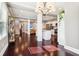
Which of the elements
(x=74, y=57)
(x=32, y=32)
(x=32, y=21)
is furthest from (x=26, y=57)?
(x=74, y=57)

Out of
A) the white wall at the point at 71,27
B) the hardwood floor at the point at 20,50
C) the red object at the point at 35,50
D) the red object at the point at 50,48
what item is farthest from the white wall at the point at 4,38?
the white wall at the point at 71,27

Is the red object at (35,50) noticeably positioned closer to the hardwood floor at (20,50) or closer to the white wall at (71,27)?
the hardwood floor at (20,50)

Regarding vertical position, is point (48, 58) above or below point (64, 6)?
below

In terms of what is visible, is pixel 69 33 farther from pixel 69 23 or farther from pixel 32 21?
pixel 32 21

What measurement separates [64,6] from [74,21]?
365 mm

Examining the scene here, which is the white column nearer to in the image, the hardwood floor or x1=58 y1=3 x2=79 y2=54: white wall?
the hardwood floor

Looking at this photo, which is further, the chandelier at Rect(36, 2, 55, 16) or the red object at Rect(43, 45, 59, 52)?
the red object at Rect(43, 45, 59, 52)

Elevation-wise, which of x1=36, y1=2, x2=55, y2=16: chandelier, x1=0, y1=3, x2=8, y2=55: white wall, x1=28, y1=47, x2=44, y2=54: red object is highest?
x1=36, y1=2, x2=55, y2=16: chandelier

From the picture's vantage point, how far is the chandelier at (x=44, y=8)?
7.06ft

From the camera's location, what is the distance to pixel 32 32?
7.73ft

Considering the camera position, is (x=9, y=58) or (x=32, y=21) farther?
(x=32, y=21)

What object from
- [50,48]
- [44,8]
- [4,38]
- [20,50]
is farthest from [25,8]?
[50,48]

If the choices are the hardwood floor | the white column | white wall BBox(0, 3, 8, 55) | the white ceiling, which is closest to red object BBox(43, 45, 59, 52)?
the hardwood floor

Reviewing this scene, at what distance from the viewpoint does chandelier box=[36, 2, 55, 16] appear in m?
2.15
